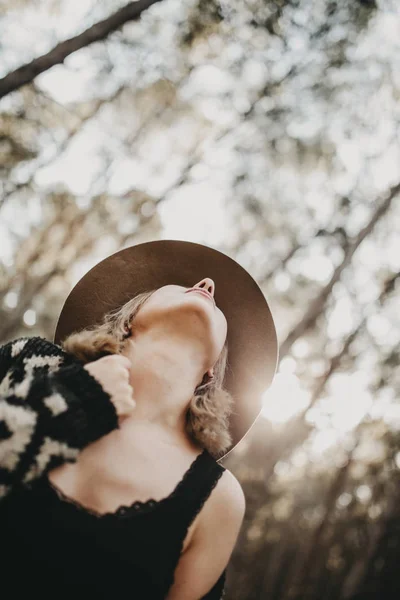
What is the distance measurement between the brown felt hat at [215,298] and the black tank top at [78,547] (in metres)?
0.89

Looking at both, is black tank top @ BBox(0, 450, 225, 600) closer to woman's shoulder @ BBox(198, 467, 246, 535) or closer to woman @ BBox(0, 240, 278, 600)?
woman @ BBox(0, 240, 278, 600)

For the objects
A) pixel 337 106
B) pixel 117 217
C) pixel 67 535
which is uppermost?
pixel 67 535

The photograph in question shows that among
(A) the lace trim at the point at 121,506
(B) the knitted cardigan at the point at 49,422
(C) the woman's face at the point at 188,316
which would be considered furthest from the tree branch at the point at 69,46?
(A) the lace trim at the point at 121,506

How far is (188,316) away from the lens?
178cm

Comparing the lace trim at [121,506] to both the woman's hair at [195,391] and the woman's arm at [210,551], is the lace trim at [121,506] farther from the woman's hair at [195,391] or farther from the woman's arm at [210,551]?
the woman's hair at [195,391]

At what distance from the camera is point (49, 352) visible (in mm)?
1666

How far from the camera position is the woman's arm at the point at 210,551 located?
1.46 m

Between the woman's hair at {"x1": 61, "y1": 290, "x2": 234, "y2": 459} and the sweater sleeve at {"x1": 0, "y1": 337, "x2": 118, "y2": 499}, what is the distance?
322 mm

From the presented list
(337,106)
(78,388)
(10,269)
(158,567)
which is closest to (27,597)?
(158,567)

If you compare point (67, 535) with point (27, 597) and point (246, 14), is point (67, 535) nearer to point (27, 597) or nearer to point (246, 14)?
point (27, 597)

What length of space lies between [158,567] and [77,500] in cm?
35

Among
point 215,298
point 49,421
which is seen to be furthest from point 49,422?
point 215,298

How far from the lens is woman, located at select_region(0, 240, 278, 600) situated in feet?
3.97

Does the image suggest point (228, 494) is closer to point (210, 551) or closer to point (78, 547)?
point (210, 551)
